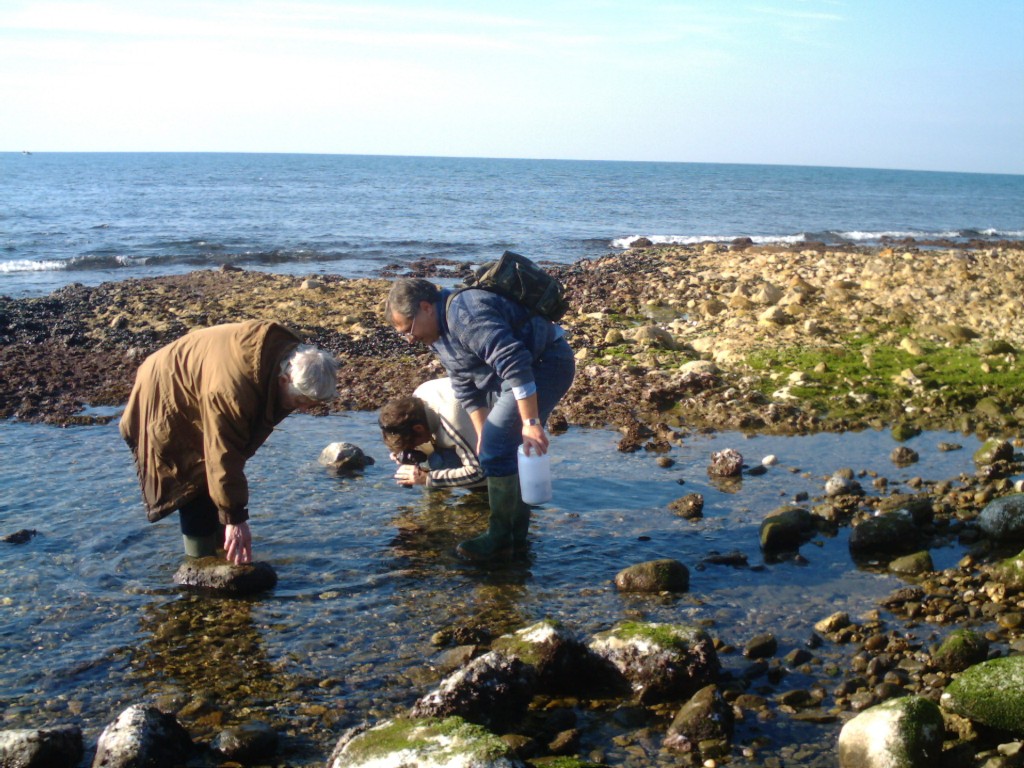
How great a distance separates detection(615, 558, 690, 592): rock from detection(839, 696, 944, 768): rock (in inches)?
72.7

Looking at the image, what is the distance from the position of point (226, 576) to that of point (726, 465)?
402cm

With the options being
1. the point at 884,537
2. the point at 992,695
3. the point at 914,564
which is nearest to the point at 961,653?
the point at 992,695

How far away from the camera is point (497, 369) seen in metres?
5.77

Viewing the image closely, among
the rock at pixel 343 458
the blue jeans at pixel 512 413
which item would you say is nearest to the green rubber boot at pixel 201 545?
the blue jeans at pixel 512 413

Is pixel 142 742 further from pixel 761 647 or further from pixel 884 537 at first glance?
pixel 884 537

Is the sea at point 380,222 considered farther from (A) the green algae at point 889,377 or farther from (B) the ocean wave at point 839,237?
(A) the green algae at point 889,377

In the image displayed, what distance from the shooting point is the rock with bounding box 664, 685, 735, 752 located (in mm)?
4133

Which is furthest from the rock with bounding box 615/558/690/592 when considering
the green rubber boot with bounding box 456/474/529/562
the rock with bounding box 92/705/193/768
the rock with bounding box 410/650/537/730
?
the rock with bounding box 92/705/193/768

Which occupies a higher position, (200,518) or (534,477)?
(534,477)

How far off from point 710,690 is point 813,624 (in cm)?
125

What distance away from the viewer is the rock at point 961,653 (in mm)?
4609

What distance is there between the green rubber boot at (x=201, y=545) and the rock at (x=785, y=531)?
347 cm

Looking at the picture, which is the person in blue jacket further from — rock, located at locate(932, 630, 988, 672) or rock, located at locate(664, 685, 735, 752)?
rock, located at locate(932, 630, 988, 672)

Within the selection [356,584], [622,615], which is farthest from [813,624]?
[356,584]
